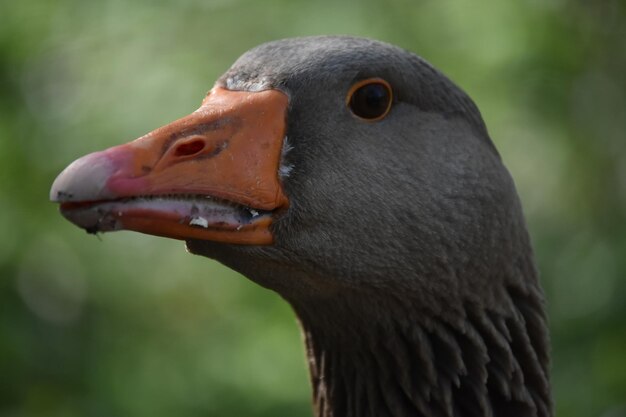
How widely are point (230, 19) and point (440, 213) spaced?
13.0ft

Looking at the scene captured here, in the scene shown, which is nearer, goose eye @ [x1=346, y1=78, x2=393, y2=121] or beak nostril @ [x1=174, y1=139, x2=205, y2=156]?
beak nostril @ [x1=174, y1=139, x2=205, y2=156]

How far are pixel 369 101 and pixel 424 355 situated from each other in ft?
3.61

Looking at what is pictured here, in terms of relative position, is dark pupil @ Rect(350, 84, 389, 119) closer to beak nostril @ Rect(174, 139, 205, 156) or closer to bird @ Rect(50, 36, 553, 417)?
bird @ Rect(50, 36, 553, 417)

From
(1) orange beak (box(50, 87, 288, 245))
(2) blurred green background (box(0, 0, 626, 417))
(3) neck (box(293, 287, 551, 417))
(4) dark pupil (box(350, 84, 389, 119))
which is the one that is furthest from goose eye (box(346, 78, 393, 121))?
(2) blurred green background (box(0, 0, 626, 417))

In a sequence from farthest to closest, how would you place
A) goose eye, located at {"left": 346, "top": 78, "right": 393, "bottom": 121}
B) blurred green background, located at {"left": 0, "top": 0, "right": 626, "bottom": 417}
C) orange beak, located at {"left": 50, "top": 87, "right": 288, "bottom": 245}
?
blurred green background, located at {"left": 0, "top": 0, "right": 626, "bottom": 417}, goose eye, located at {"left": 346, "top": 78, "right": 393, "bottom": 121}, orange beak, located at {"left": 50, "top": 87, "right": 288, "bottom": 245}

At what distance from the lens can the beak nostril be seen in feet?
11.8

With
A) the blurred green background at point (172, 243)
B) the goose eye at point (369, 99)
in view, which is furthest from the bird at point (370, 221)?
the blurred green background at point (172, 243)

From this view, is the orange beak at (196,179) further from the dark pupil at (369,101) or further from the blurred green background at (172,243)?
the blurred green background at (172,243)

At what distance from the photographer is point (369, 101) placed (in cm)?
418

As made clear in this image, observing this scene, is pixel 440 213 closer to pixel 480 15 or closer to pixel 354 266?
pixel 354 266

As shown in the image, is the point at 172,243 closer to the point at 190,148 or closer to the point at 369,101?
the point at 369,101

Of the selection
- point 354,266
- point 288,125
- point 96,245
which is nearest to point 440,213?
point 354,266

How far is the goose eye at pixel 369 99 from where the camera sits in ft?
13.6

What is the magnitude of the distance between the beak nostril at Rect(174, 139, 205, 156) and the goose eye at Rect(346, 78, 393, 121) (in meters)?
0.76
